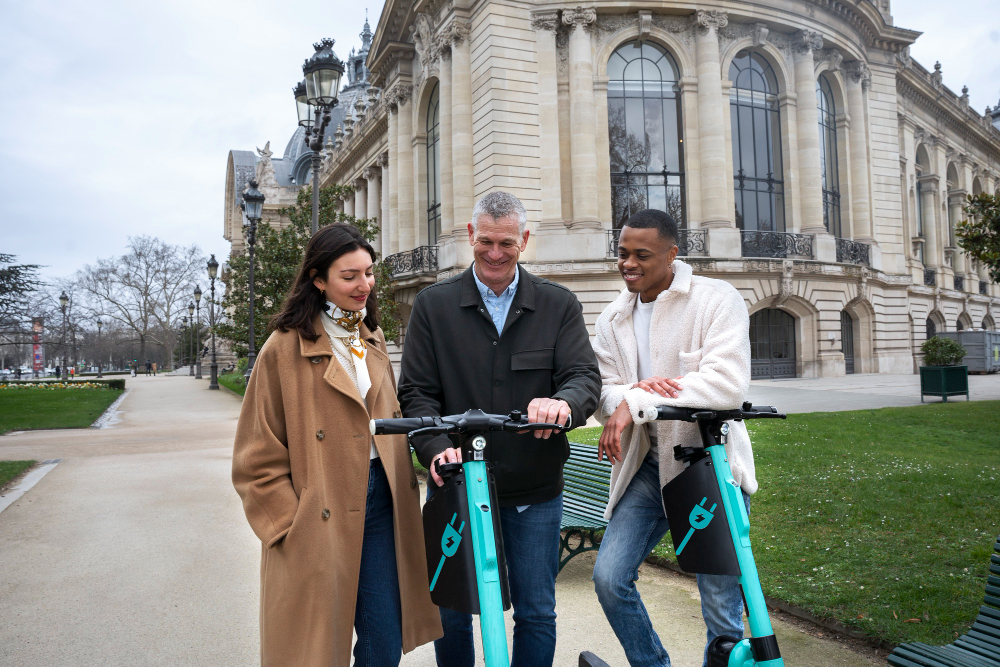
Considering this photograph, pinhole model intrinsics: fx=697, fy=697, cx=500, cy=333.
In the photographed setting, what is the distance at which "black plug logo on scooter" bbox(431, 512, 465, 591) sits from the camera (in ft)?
7.61

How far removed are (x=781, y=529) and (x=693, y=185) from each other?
21298 mm

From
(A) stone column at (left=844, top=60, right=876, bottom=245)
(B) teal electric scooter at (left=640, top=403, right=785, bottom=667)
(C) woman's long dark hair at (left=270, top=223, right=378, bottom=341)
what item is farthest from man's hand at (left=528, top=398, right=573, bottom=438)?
(A) stone column at (left=844, top=60, right=876, bottom=245)

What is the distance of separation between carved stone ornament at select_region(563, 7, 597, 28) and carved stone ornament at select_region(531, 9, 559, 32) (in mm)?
365

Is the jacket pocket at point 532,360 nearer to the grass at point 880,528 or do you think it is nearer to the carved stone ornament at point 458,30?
the grass at point 880,528

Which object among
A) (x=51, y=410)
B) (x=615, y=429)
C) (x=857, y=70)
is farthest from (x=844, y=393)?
(x=51, y=410)

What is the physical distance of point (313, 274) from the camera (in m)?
2.86

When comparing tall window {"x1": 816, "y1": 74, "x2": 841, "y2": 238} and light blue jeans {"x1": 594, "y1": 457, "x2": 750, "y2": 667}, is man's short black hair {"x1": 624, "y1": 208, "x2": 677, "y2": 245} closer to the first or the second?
light blue jeans {"x1": 594, "y1": 457, "x2": 750, "y2": 667}

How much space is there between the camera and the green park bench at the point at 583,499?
5195 millimetres

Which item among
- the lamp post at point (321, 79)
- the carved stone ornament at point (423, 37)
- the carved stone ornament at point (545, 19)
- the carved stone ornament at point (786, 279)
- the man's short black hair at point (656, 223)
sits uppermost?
the carved stone ornament at point (423, 37)

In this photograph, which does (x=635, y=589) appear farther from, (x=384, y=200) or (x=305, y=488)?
(x=384, y=200)

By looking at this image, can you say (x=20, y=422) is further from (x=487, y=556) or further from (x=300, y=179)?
(x=300, y=179)

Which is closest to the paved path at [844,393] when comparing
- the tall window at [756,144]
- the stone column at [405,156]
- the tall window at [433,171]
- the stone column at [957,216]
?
the tall window at [756,144]

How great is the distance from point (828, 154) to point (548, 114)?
13.4 meters

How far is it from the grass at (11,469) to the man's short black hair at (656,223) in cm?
953
